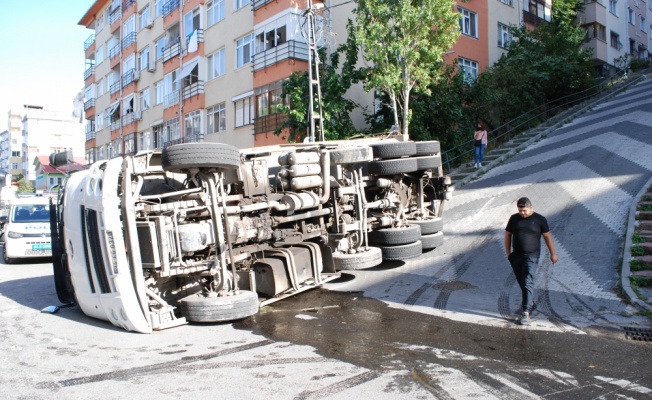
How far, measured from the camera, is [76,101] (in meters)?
55.3

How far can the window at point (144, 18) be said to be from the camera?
36.2m

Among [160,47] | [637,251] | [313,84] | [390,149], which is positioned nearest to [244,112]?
[313,84]

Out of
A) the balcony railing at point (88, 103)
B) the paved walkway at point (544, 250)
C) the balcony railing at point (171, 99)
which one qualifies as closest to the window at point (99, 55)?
the balcony railing at point (88, 103)

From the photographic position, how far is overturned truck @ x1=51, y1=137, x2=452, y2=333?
6.06 m

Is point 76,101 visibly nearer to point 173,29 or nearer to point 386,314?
point 173,29

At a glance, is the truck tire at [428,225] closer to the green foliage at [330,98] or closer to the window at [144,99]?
the green foliage at [330,98]

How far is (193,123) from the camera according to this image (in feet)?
98.5

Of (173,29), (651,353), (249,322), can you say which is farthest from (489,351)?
(173,29)

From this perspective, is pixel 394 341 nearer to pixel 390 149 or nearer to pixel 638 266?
pixel 390 149

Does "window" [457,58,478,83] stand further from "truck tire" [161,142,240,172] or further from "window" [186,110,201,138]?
"truck tire" [161,142,240,172]

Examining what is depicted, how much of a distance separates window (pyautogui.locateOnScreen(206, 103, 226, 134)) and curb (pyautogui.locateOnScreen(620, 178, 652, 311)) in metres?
19.9

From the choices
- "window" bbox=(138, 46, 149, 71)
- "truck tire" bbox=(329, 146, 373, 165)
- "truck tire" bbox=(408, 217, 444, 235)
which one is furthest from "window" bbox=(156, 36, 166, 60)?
"truck tire" bbox=(329, 146, 373, 165)

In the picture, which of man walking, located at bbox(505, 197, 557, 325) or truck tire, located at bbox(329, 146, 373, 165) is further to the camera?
truck tire, located at bbox(329, 146, 373, 165)

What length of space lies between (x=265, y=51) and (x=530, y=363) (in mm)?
19899
